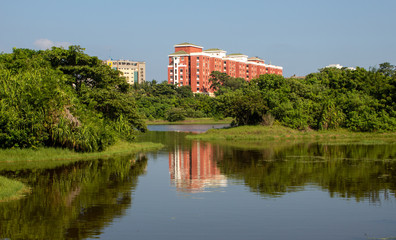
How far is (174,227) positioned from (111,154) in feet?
72.4

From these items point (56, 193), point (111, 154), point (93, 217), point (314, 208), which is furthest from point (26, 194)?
point (111, 154)

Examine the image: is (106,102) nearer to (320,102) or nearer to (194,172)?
(194,172)

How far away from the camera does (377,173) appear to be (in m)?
27.0

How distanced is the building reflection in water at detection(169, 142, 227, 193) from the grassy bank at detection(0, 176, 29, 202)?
24.9 ft

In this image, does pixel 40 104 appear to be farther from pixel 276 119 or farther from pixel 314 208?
pixel 276 119

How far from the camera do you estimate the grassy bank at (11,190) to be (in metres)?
19.1

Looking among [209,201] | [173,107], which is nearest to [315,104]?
[209,201]

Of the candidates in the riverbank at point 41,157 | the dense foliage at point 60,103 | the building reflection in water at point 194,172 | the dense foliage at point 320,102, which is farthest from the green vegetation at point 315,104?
the riverbank at point 41,157

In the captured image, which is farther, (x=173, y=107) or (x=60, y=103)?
(x=173, y=107)

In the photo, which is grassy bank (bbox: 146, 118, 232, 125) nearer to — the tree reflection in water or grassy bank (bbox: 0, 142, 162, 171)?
grassy bank (bbox: 0, 142, 162, 171)

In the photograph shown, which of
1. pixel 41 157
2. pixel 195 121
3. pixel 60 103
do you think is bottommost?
pixel 41 157

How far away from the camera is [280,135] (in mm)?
57406

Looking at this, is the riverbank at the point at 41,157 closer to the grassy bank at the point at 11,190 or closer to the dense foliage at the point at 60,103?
the dense foliage at the point at 60,103

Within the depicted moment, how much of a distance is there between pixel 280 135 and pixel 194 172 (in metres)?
30.5
